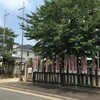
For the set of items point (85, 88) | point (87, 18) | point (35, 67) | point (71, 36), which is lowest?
point (85, 88)

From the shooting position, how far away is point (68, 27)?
20.7 m

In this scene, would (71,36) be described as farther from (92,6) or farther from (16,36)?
(16,36)

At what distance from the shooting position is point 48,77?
2519cm

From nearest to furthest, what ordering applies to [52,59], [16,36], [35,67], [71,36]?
[71,36] < [52,59] < [35,67] < [16,36]

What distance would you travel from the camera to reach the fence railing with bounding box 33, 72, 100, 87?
67.2 ft

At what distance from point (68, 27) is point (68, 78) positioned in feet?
14.9

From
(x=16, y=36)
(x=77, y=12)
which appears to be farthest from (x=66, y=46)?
(x=16, y=36)

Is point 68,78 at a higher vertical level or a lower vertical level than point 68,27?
lower

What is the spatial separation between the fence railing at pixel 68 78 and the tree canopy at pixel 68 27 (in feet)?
5.96

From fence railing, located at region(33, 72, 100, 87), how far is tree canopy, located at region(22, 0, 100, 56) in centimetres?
182

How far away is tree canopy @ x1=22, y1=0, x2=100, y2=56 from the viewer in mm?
20328

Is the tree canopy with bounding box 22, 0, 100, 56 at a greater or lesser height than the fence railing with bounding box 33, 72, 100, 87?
greater

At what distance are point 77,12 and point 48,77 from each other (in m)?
7.29

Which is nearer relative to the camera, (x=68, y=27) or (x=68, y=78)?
(x=68, y=27)
